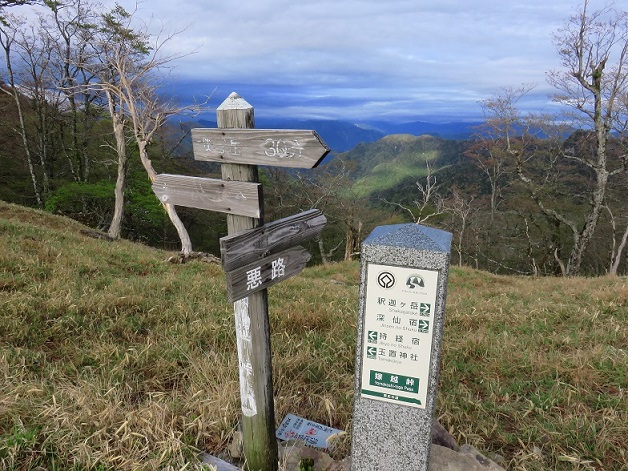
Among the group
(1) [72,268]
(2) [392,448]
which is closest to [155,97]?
(1) [72,268]

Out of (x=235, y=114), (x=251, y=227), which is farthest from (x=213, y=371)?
(x=235, y=114)

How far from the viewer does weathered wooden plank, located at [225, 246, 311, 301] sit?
2.67 meters

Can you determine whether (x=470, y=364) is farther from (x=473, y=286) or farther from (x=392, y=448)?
(x=473, y=286)

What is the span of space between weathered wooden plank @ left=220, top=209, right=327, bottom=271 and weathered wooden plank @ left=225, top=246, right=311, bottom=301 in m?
0.04

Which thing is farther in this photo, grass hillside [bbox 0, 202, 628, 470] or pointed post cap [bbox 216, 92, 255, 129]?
grass hillside [bbox 0, 202, 628, 470]

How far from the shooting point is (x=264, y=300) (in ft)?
9.91

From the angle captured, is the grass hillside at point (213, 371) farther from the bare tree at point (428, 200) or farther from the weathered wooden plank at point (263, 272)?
the bare tree at point (428, 200)

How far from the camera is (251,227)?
2.88 meters

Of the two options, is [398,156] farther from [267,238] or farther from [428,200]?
[267,238]

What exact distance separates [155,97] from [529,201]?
2680 centimetres

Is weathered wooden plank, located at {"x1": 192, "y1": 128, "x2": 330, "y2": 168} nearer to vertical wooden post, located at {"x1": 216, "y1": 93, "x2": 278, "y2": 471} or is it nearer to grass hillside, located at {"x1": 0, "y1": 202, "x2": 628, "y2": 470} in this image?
vertical wooden post, located at {"x1": 216, "y1": 93, "x2": 278, "y2": 471}

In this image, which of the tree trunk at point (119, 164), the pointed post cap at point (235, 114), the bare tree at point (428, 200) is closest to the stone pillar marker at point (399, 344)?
the pointed post cap at point (235, 114)

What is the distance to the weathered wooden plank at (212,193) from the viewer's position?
9.15 feet

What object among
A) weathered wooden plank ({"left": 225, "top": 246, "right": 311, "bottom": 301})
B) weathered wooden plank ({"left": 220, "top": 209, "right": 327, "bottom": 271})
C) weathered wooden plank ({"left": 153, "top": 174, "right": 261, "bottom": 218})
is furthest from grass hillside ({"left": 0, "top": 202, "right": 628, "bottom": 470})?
weathered wooden plank ({"left": 153, "top": 174, "right": 261, "bottom": 218})
